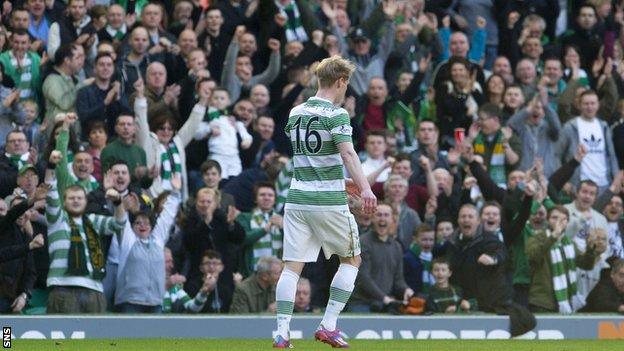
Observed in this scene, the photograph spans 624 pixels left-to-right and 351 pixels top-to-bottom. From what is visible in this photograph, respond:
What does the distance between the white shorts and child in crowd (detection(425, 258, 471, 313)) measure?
5.10 m

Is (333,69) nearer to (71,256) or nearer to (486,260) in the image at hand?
(71,256)

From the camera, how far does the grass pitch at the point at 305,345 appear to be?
1384cm

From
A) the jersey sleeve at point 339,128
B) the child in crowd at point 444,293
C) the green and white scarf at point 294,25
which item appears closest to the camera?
the jersey sleeve at point 339,128

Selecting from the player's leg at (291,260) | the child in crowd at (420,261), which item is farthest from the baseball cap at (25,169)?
the player's leg at (291,260)

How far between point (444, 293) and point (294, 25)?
19.9 feet

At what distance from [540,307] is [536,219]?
1.32 meters

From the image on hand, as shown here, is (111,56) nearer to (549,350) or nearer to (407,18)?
(407,18)

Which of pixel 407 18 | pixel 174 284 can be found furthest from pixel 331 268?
pixel 407 18

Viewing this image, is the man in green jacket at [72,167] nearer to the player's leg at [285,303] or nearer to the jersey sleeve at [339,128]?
the player's leg at [285,303]

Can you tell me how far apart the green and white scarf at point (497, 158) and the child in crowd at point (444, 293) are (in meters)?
2.99

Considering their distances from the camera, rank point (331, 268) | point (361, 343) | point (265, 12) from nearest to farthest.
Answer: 1. point (361, 343)
2. point (331, 268)
3. point (265, 12)

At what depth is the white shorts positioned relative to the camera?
42.8 ft

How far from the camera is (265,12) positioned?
22.6 metres

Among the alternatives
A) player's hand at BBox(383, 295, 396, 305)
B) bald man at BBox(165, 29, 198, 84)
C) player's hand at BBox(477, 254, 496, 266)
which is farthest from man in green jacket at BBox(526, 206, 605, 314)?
bald man at BBox(165, 29, 198, 84)
